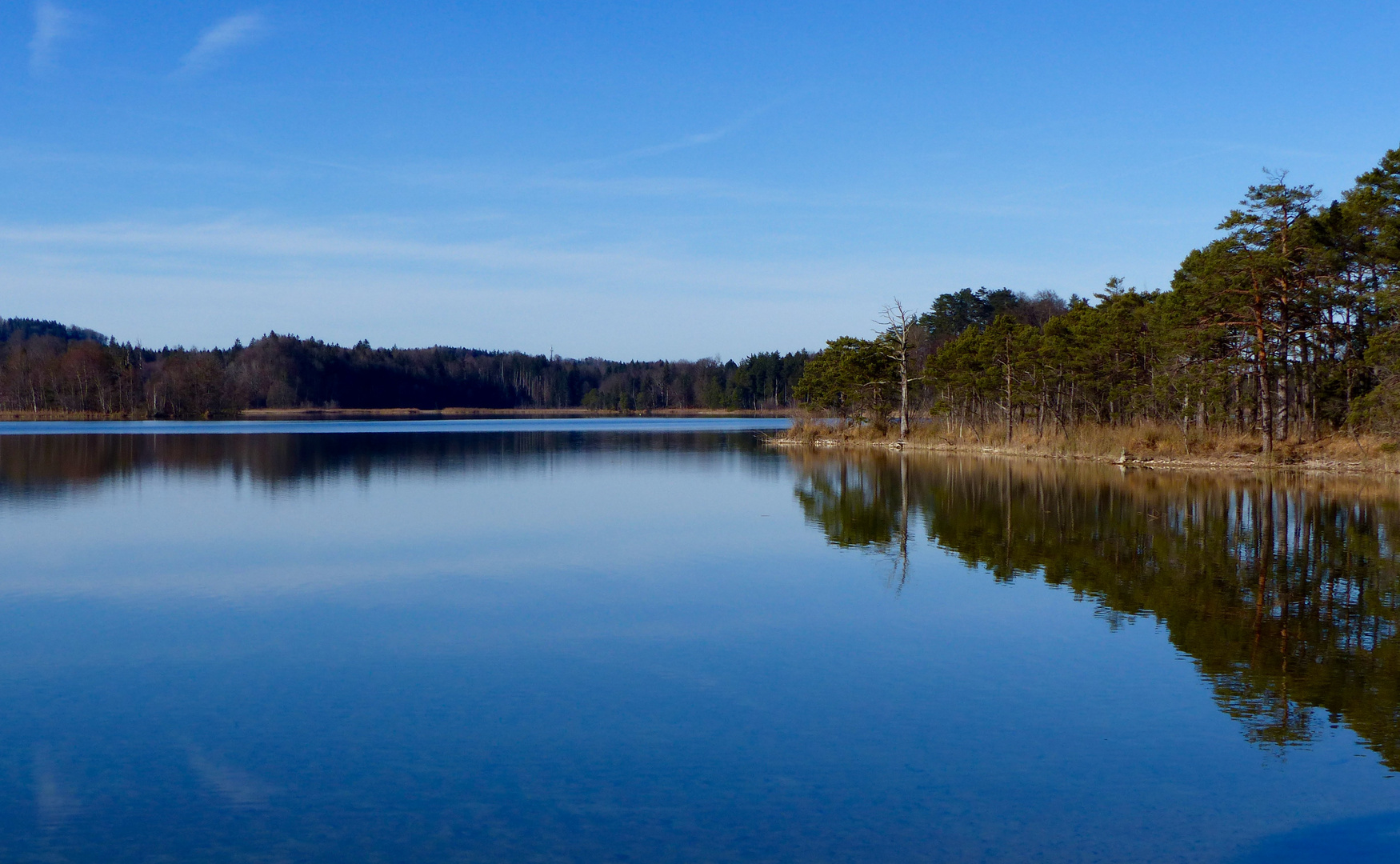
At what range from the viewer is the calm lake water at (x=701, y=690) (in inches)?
208

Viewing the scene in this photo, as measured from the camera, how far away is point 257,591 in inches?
454

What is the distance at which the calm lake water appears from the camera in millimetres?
5277

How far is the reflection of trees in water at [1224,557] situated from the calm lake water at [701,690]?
67 millimetres


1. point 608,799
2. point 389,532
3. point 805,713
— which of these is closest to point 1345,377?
point 389,532

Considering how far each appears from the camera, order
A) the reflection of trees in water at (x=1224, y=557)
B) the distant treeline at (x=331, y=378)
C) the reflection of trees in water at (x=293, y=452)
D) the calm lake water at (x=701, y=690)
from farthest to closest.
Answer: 1. the distant treeline at (x=331, y=378)
2. the reflection of trees in water at (x=293, y=452)
3. the reflection of trees in water at (x=1224, y=557)
4. the calm lake water at (x=701, y=690)

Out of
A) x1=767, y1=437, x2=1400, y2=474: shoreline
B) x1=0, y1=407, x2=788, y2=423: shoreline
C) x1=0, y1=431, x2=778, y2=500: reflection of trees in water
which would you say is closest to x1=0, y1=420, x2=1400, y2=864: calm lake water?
x1=767, y1=437, x2=1400, y2=474: shoreline

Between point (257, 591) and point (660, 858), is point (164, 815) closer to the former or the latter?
point (660, 858)

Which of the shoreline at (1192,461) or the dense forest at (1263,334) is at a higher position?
the dense forest at (1263,334)

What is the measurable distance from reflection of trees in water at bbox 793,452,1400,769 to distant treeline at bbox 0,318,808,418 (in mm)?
79245

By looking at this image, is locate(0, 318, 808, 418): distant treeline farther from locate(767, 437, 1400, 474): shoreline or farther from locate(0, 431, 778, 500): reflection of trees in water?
locate(767, 437, 1400, 474): shoreline

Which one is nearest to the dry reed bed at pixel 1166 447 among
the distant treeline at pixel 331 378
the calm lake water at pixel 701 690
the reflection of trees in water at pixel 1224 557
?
the reflection of trees in water at pixel 1224 557

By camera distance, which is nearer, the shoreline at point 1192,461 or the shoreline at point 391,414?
the shoreline at point 1192,461

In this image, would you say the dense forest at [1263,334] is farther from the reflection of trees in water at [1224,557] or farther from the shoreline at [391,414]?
the shoreline at [391,414]

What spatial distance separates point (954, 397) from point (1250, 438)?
18393 millimetres
